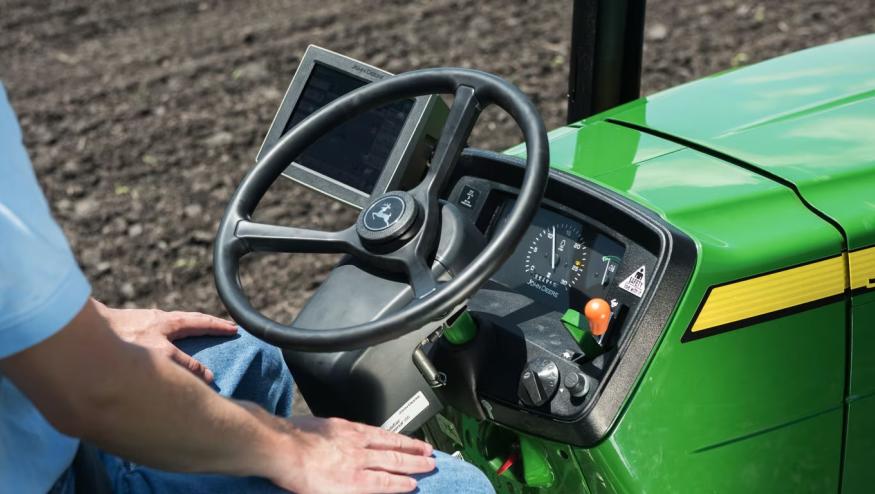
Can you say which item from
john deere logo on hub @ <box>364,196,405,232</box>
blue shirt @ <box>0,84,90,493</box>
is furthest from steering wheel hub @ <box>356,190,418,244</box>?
blue shirt @ <box>0,84,90,493</box>

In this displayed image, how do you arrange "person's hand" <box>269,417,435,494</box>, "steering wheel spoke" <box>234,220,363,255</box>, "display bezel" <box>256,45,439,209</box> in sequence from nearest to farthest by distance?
"person's hand" <box>269,417,435,494</box> < "steering wheel spoke" <box>234,220,363,255</box> < "display bezel" <box>256,45,439,209</box>

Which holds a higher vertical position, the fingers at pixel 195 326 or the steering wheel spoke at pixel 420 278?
the steering wheel spoke at pixel 420 278

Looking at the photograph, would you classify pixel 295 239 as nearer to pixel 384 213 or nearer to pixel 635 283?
pixel 384 213

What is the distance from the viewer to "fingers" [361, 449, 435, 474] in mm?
1448

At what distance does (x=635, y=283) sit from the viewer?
1.64 meters

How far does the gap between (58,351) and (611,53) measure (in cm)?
139

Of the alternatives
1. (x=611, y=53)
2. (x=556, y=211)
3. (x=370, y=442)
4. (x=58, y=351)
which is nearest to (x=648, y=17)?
(x=611, y=53)

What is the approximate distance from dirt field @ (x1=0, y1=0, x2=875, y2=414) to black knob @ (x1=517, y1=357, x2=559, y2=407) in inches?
73.5

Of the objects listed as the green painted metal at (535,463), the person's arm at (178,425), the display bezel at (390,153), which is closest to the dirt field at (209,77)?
the display bezel at (390,153)

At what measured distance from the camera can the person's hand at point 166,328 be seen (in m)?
1.67

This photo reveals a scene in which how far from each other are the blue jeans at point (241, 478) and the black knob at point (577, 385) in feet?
0.63

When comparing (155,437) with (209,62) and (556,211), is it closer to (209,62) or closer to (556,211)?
(556,211)

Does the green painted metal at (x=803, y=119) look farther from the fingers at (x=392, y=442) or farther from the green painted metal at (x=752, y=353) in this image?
the fingers at (x=392, y=442)

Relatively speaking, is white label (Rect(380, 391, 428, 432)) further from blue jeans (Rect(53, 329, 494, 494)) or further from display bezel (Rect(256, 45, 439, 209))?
display bezel (Rect(256, 45, 439, 209))
